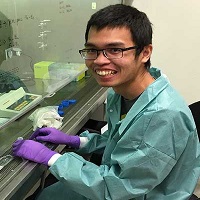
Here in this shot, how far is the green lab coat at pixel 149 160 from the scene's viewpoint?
856mm

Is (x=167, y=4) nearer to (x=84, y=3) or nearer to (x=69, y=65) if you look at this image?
(x=84, y=3)

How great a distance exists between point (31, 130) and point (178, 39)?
1.47 metres

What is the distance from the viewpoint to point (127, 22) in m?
0.92

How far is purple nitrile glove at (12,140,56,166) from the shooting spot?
995mm

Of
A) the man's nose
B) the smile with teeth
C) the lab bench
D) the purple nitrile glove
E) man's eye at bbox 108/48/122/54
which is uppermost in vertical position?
man's eye at bbox 108/48/122/54

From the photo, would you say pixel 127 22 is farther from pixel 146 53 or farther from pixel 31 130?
pixel 31 130

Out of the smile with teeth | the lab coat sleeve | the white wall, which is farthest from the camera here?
the white wall

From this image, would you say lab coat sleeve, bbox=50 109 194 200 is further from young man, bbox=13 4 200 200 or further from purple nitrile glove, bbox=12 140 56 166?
purple nitrile glove, bbox=12 140 56 166

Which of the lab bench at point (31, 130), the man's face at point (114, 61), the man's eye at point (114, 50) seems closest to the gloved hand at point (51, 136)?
the lab bench at point (31, 130)

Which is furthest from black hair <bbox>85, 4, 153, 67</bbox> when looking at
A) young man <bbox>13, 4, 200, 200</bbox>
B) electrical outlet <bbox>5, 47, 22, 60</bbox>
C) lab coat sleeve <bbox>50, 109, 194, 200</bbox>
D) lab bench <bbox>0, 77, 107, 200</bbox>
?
lab bench <bbox>0, 77, 107, 200</bbox>

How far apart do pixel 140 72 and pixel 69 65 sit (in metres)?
0.86

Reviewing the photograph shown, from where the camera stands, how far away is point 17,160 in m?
1.02

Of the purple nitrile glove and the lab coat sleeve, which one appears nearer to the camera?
the lab coat sleeve

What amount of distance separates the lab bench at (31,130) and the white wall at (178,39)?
0.71 metres
